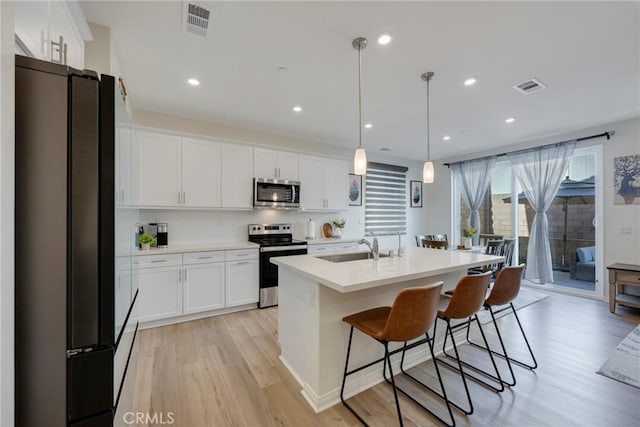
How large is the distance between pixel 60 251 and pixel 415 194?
667cm

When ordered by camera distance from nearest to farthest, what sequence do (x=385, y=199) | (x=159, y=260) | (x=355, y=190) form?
(x=159, y=260)
(x=355, y=190)
(x=385, y=199)

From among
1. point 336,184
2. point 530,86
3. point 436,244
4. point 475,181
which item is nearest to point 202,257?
point 336,184

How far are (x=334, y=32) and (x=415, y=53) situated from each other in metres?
0.75

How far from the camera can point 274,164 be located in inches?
169

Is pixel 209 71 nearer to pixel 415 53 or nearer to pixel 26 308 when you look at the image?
pixel 415 53

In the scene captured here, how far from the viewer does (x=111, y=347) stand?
3.11 feet

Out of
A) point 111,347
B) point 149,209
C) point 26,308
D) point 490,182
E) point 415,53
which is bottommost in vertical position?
point 111,347

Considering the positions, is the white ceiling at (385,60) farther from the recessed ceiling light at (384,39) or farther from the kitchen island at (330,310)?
the kitchen island at (330,310)

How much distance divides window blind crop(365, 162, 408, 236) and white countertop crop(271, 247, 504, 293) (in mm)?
3346

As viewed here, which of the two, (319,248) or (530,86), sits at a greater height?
(530,86)

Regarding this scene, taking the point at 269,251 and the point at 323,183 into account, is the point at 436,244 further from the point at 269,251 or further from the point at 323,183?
Result: the point at 269,251

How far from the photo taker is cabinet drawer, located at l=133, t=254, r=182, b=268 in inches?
121

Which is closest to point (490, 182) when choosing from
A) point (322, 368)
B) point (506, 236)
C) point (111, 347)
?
point (506, 236)

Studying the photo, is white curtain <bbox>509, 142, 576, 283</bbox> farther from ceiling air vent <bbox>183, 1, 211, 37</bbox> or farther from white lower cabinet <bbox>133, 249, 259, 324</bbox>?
ceiling air vent <bbox>183, 1, 211, 37</bbox>
